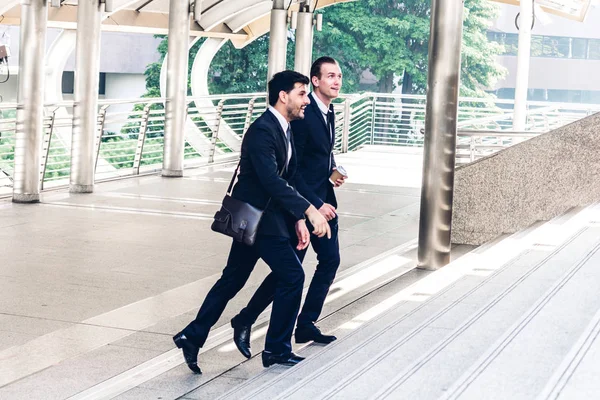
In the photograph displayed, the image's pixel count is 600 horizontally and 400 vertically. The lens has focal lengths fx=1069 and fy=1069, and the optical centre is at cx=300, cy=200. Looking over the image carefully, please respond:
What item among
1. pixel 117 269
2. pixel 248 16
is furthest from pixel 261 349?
pixel 248 16

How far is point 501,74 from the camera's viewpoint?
38.7 m

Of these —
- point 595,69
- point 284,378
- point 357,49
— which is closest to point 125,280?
point 284,378

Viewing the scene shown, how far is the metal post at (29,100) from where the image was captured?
453 inches

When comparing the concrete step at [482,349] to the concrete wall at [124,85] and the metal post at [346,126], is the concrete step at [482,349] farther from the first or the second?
the concrete wall at [124,85]

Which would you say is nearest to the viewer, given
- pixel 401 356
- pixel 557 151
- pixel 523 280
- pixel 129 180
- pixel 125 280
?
pixel 401 356

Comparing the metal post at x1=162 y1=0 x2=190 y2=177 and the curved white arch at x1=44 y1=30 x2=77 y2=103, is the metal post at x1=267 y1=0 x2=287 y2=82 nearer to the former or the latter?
the metal post at x1=162 y1=0 x2=190 y2=177

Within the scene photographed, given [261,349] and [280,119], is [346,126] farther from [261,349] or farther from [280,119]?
[280,119]

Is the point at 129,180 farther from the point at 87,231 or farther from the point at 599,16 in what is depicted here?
the point at 599,16

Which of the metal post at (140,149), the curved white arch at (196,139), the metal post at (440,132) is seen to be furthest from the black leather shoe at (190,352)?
the curved white arch at (196,139)

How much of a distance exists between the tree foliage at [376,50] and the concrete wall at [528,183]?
26.2m

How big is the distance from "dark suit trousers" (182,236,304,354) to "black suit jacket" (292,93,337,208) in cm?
63

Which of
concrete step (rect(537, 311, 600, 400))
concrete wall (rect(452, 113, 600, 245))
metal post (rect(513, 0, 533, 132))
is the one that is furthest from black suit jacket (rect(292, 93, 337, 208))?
metal post (rect(513, 0, 533, 132))

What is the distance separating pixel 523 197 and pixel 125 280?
12.6 feet

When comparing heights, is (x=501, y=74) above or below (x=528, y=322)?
above
